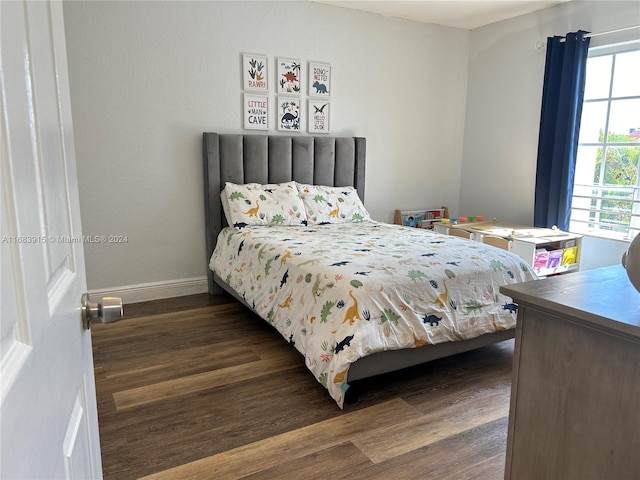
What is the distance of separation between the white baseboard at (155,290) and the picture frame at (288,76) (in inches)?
68.2

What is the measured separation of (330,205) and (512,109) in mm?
2047

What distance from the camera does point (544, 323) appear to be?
123 cm

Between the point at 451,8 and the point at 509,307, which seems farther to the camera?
the point at 451,8

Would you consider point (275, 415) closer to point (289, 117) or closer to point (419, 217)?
point (289, 117)

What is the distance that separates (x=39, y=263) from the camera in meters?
0.51

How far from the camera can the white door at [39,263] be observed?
41 centimetres

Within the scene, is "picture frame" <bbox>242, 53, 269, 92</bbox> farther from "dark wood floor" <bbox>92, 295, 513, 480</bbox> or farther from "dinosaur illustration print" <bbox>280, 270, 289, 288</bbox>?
"dark wood floor" <bbox>92, 295, 513, 480</bbox>

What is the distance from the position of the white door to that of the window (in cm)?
400

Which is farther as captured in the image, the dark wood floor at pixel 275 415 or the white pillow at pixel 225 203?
the white pillow at pixel 225 203

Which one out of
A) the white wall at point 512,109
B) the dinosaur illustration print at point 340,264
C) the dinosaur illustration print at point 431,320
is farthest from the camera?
the white wall at point 512,109

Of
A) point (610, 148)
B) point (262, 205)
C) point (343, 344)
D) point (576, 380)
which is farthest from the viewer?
point (610, 148)

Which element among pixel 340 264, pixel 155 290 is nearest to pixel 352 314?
pixel 340 264

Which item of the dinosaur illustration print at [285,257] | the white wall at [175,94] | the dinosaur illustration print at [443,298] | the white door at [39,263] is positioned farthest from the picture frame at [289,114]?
the white door at [39,263]

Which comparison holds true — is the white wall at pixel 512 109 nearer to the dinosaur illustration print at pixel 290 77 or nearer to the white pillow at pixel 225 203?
the dinosaur illustration print at pixel 290 77
